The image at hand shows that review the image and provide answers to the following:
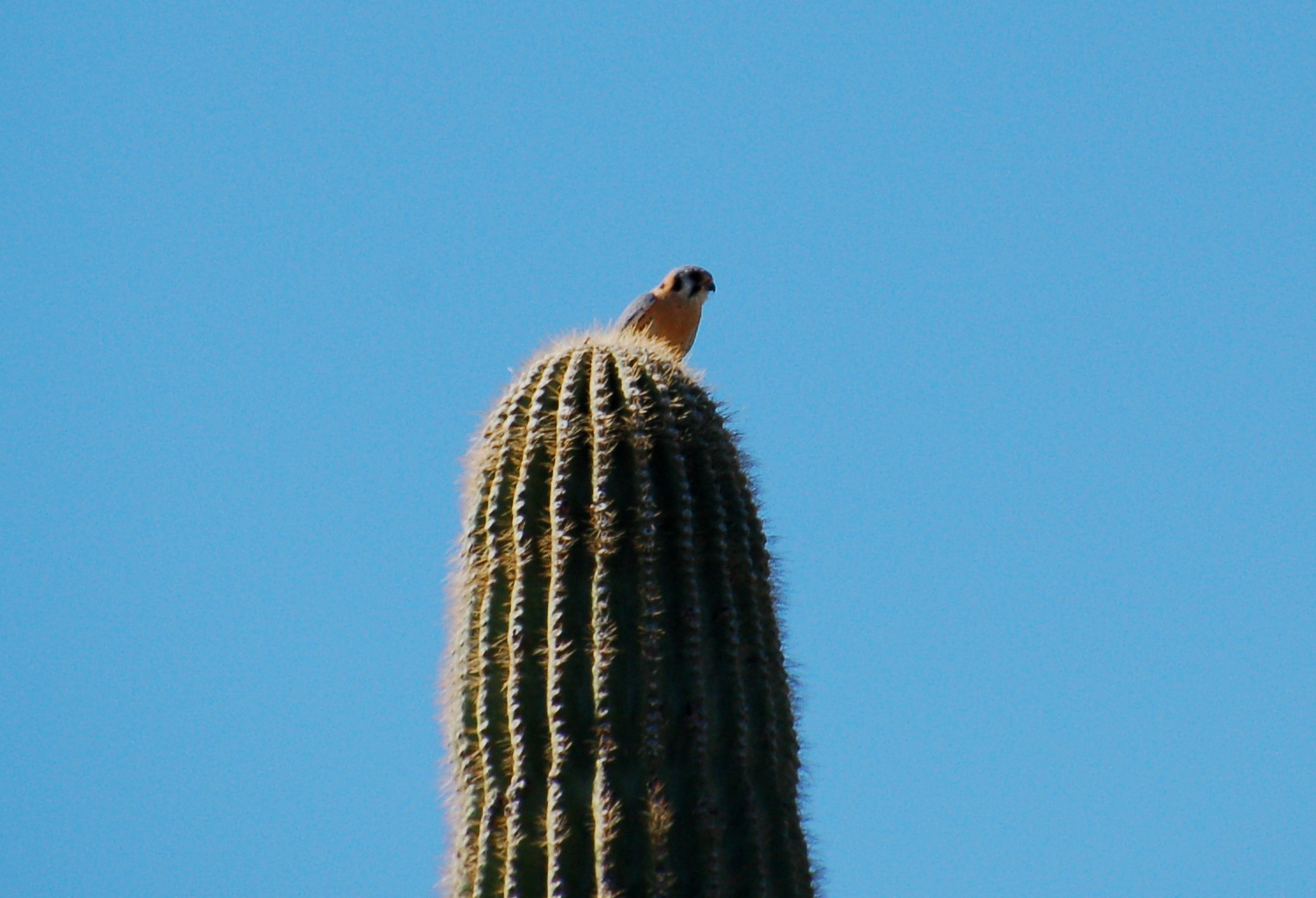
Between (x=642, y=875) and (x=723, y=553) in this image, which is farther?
(x=723, y=553)

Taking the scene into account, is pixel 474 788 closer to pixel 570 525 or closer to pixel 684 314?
pixel 570 525

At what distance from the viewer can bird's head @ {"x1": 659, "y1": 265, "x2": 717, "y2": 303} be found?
11.0 m

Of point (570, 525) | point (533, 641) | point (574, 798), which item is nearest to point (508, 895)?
point (574, 798)

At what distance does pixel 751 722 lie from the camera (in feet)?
15.4

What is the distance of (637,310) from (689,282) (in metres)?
0.52

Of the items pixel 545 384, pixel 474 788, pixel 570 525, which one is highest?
pixel 545 384

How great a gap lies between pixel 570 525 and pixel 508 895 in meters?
0.96

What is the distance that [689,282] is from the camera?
1105 centimetres

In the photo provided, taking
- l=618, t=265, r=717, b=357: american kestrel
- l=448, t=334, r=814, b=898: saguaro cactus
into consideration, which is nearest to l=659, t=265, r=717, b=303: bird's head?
l=618, t=265, r=717, b=357: american kestrel

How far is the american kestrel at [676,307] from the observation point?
1063 centimetres

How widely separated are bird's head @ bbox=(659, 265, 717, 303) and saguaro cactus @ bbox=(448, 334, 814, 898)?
5.84 metres

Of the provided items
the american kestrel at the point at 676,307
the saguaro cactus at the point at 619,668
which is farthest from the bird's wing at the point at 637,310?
the saguaro cactus at the point at 619,668

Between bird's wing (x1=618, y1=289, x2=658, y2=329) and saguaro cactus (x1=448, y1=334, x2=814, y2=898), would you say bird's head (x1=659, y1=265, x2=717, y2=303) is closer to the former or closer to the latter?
bird's wing (x1=618, y1=289, x2=658, y2=329)

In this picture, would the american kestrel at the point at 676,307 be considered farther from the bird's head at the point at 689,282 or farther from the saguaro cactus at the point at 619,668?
the saguaro cactus at the point at 619,668
